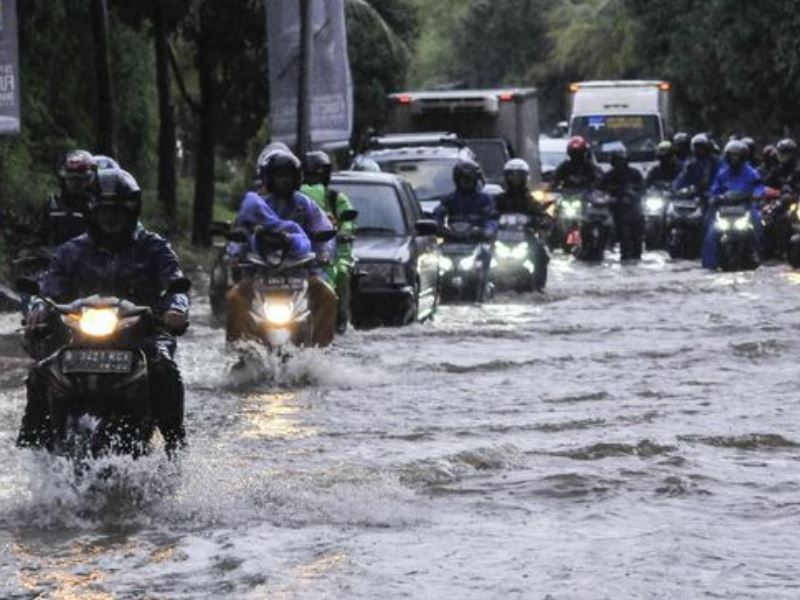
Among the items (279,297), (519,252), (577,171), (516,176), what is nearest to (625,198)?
(577,171)

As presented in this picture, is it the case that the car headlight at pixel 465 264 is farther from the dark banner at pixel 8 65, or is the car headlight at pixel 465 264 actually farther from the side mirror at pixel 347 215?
the side mirror at pixel 347 215

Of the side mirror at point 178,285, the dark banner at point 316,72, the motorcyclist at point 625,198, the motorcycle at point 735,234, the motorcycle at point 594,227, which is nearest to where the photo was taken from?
the side mirror at point 178,285

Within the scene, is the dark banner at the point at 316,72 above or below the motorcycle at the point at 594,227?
above

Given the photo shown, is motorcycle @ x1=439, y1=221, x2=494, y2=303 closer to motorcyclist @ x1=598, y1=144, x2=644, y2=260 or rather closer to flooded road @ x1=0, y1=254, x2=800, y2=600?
flooded road @ x1=0, y1=254, x2=800, y2=600

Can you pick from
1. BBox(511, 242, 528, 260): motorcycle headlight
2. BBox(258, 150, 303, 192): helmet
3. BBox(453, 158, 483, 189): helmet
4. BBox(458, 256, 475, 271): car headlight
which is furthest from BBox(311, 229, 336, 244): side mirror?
BBox(511, 242, 528, 260): motorcycle headlight

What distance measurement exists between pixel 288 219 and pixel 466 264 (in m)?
7.78

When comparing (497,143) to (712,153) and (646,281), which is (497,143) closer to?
(712,153)

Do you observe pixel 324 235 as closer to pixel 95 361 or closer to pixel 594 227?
pixel 95 361

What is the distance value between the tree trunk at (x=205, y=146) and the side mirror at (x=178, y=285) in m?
23.8

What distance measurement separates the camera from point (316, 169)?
62.0ft

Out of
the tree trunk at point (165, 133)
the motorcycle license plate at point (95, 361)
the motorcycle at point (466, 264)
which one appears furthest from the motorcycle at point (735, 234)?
the motorcycle license plate at point (95, 361)

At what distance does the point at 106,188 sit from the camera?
1012 cm

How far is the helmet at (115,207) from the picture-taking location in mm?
10109

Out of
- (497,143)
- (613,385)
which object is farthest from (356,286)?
(497,143)
